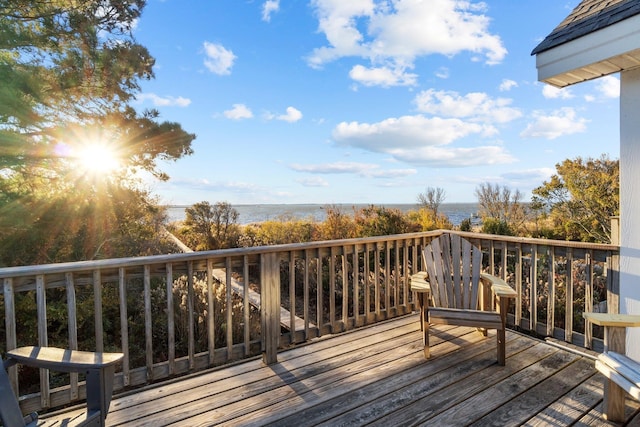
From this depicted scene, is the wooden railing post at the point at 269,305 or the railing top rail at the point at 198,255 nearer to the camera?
the railing top rail at the point at 198,255

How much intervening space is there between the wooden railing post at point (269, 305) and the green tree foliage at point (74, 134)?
315 centimetres

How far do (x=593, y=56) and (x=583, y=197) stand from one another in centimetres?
603

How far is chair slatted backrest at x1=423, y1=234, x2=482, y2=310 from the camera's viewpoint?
9.96ft

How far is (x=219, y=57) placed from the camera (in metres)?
6.80

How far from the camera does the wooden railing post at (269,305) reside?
8.58 feet

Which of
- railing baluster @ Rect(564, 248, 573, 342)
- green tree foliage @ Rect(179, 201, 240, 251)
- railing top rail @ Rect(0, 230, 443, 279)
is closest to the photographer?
railing top rail @ Rect(0, 230, 443, 279)

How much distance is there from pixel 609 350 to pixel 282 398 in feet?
6.39

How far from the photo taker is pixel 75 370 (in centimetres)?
128

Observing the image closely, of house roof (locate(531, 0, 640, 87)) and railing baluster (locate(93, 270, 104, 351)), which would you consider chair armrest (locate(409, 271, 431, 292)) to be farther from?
railing baluster (locate(93, 270, 104, 351))

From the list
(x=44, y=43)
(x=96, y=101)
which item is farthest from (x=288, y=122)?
(x=44, y=43)

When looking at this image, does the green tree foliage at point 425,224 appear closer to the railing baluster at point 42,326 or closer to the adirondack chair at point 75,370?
the railing baluster at point 42,326

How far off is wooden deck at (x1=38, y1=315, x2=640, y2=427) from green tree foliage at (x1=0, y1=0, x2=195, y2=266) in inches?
122

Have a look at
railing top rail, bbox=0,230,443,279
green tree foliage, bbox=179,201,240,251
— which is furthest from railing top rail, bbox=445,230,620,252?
green tree foliage, bbox=179,201,240,251

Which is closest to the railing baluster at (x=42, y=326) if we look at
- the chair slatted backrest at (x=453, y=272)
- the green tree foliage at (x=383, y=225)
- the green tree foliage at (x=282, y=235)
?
the chair slatted backrest at (x=453, y=272)
